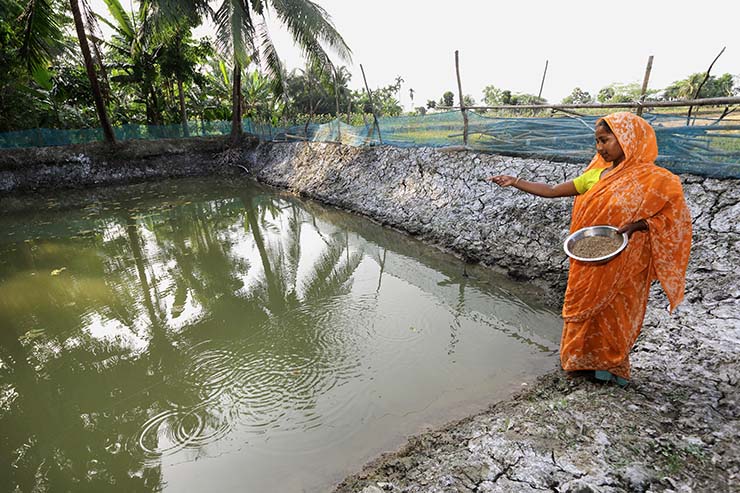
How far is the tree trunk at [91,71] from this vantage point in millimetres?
9648

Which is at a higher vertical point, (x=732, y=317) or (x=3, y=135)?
(x=3, y=135)

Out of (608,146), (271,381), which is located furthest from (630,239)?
(271,381)

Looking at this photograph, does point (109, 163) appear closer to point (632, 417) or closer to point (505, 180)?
point (505, 180)

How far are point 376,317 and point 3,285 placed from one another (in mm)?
5314

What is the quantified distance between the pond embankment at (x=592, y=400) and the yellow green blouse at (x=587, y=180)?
1233 millimetres

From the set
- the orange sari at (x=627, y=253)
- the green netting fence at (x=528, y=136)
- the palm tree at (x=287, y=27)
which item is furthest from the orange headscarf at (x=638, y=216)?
the palm tree at (x=287, y=27)

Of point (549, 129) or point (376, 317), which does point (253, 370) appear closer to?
point (376, 317)

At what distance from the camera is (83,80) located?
42.0 ft

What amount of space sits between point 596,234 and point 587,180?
0.36 meters

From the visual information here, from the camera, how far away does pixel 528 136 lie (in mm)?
5520

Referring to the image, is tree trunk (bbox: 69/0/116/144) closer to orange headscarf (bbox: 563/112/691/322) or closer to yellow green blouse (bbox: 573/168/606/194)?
yellow green blouse (bbox: 573/168/606/194)

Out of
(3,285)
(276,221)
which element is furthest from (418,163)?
(3,285)

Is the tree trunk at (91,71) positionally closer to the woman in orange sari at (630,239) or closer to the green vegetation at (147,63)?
the green vegetation at (147,63)

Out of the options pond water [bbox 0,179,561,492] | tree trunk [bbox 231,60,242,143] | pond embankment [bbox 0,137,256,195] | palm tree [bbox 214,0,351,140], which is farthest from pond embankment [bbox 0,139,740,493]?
pond embankment [bbox 0,137,256,195]
